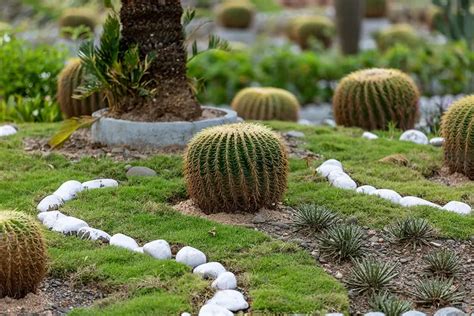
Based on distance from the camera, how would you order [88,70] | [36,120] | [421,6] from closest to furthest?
[88,70], [36,120], [421,6]

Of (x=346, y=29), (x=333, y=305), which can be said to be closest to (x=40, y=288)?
(x=333, y=305)

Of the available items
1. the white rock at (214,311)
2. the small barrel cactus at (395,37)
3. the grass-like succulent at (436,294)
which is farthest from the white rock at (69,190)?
the small barrel cactus at (395,37)

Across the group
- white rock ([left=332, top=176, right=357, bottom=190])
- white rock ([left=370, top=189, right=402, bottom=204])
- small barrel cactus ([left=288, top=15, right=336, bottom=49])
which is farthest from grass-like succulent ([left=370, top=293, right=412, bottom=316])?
small barrel cactus ([left=288, top=15, right=336, bottom=49])

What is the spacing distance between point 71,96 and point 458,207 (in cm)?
494

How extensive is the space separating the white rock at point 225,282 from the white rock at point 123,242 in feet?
2.82

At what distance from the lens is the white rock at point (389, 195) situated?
24.9 ft

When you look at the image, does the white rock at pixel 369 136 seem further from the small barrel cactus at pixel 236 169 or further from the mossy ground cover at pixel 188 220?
the small barrel cactus at pixel 236 169

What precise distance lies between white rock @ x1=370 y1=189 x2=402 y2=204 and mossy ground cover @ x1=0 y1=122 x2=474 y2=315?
6.1 inches

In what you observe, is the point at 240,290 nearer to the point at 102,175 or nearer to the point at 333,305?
the point at 333,305

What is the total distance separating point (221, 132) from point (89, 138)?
2616mm

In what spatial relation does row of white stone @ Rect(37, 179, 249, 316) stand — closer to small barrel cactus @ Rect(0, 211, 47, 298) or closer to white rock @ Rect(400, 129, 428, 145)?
small barrel cactus @ Rect(0, 211, 47, 298)

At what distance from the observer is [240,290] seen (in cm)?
592

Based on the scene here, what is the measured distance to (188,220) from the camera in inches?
276

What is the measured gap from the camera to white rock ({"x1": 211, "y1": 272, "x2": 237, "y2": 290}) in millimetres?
5891
